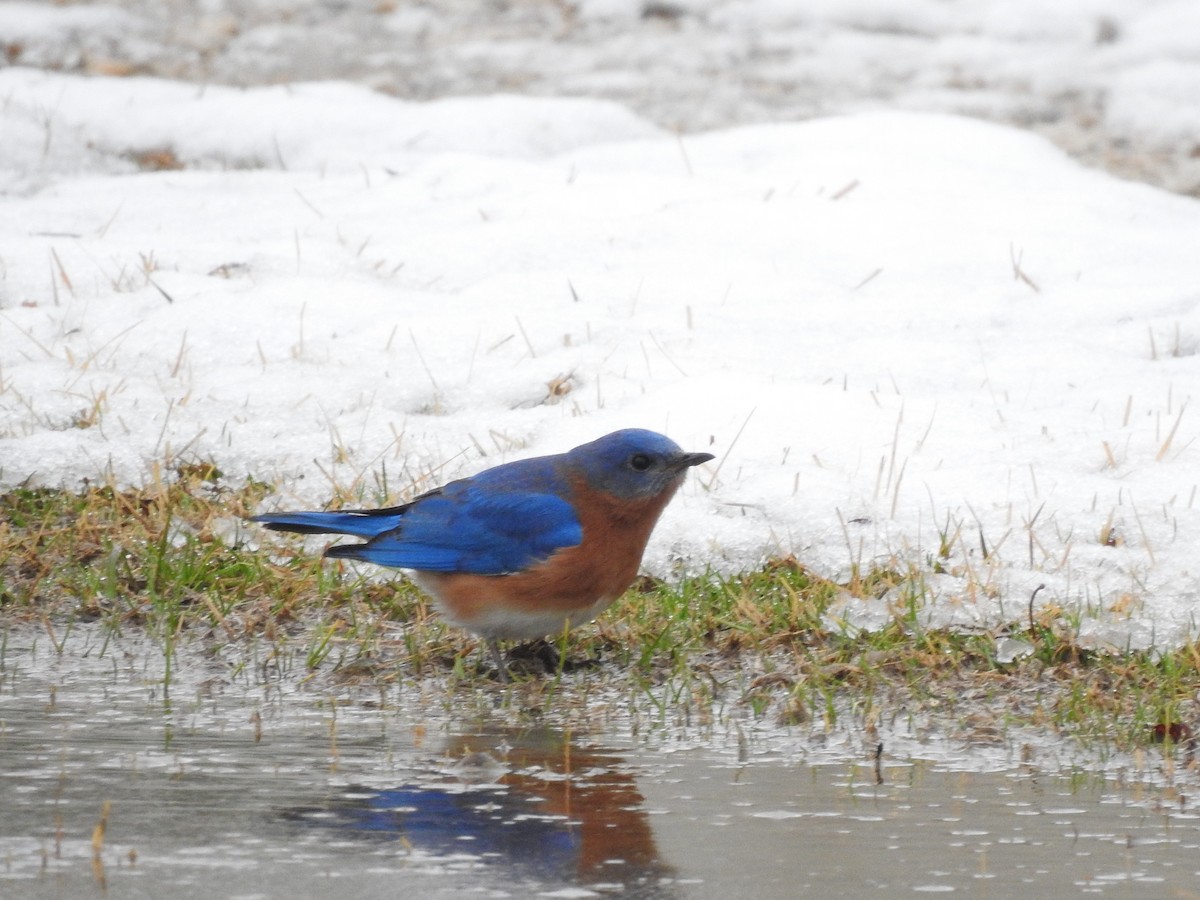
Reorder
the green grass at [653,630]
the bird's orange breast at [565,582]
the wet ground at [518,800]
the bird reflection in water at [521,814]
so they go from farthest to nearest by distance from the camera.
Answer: the bird's orange breast at [565,582] < the green grass at [653,630] < the bird reflection in water at [521,814] < the wet ground at [518,800]

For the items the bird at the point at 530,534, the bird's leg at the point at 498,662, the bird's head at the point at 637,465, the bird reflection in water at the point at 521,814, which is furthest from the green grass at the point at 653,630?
the bird reflection in water at the point at 521,814

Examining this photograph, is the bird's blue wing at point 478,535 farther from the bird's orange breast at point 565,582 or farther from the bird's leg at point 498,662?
the bird's leg at point 498,662

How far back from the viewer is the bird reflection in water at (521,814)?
3381 millimetres

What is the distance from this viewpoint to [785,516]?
5.99m

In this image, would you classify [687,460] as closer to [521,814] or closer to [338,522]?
[338,522]

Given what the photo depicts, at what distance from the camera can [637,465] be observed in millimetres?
5105

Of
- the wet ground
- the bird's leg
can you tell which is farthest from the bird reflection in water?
the bird's leg

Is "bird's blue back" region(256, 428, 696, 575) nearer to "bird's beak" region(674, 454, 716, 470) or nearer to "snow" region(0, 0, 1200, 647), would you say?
"bird's beak" region(674, 454, 716, 470)

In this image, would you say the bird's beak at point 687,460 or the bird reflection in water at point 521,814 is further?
the bird's beak at point 687,460

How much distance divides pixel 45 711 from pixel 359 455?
7.54 ft

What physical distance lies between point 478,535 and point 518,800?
138 cm

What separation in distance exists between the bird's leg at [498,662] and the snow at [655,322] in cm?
97

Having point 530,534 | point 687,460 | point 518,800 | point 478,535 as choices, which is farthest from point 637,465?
point 518,800

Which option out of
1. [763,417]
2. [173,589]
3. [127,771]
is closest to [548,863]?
[127,771]
